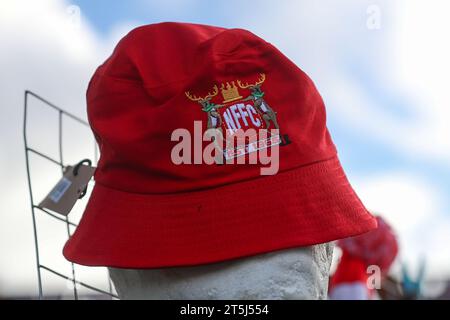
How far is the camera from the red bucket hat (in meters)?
0.76

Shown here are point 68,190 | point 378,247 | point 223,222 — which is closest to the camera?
point 223,222

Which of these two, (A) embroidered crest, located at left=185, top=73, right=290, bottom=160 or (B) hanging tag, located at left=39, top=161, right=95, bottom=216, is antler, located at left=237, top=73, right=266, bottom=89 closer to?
(A) embroidered crest, located at left=185, top=73, right=290, bottom=160

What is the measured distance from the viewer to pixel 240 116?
0.80m

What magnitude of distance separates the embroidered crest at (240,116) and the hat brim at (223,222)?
0.04m

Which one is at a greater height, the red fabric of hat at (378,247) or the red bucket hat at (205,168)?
the red bucket hat at (205,168)

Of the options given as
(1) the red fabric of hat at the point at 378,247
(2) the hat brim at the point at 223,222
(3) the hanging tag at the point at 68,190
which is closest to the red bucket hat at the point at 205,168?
(2) the hat brim at the point at 223,222

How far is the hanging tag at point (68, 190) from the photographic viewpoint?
3.37 ft

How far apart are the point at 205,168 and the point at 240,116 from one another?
0.08 metres

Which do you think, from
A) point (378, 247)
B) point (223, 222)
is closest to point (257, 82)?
point (223, 222)

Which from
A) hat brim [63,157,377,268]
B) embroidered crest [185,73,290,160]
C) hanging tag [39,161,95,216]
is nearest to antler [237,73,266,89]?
embroidered crest [185,73,290,160]

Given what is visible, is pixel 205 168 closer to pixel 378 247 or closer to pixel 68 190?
pixel 68 190

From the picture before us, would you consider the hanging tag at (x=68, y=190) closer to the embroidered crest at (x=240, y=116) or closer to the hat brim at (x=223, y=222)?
the hat brim at (x=223, y=222)

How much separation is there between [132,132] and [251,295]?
26 centimetres
